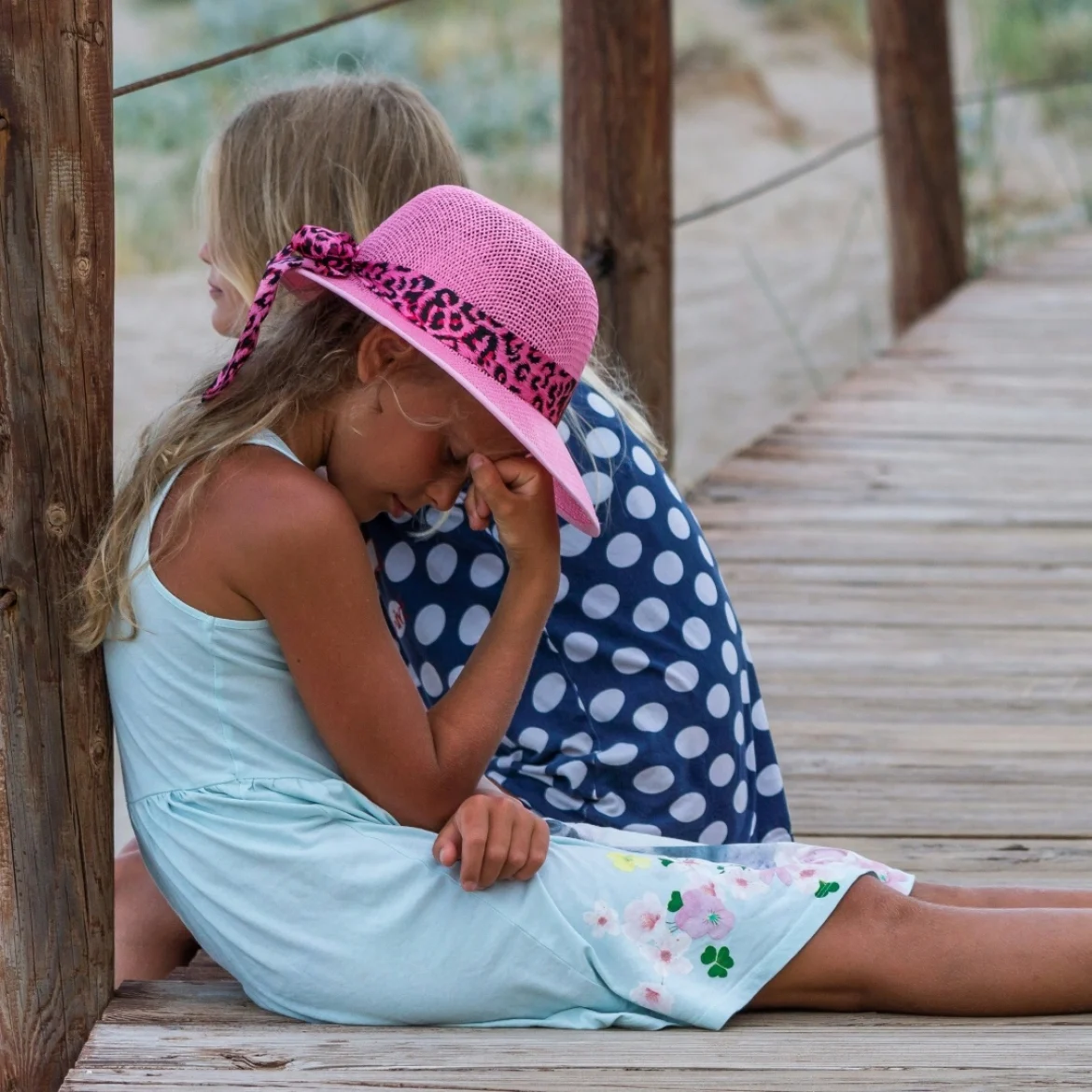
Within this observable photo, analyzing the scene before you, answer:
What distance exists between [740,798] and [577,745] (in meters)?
0.21

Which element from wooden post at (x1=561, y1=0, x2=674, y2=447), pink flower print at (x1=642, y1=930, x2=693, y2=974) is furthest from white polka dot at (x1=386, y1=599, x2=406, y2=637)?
wooden post at (x1=561, y1=0, x2=674, y2=447)

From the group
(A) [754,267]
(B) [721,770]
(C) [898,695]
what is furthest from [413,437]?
(A) [754,267]

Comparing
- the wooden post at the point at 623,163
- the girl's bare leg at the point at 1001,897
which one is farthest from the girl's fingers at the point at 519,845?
the wooden post at the point at 623,163

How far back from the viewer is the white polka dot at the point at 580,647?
1.89 m

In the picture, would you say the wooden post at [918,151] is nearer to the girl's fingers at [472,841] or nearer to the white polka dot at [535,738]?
the white polka dot at [535,738]

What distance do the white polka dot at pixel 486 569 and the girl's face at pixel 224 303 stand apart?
14.6 inches

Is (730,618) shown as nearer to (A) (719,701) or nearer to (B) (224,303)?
(A) (719,701)

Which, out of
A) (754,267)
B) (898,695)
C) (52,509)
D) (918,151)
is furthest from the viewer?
(754,267)

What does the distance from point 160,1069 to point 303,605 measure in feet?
1.37

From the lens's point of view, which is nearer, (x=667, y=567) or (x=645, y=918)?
(x=645, y=918)

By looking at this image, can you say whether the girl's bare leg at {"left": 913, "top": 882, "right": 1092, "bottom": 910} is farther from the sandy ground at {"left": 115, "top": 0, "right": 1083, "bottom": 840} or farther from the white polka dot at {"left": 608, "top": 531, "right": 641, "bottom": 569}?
the sandy ground at {"left": 115, "top": 0, "right": 1083, "bottom": 840}

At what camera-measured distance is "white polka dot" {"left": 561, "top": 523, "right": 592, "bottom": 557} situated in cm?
189

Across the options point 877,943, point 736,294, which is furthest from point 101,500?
point 736,294

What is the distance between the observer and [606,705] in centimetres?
189
